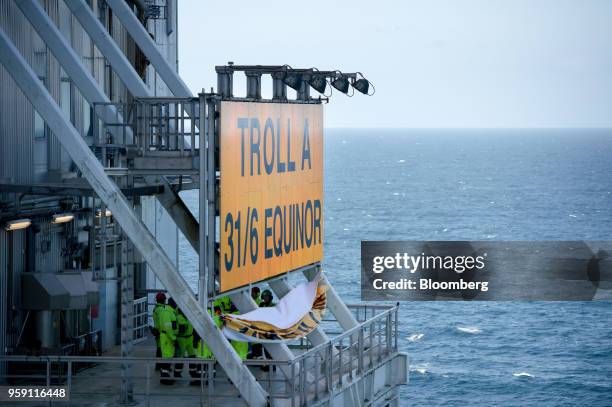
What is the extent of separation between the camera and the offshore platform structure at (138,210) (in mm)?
21938

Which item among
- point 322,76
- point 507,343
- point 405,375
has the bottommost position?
point 507,343

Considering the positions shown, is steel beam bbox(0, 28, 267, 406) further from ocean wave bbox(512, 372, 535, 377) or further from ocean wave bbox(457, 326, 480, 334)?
ocean wave bbox(457, 326, 480, 334)

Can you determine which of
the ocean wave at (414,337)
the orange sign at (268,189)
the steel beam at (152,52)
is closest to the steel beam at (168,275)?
the orange sign at (268,189)

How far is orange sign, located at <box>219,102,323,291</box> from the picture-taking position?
73.8 ft

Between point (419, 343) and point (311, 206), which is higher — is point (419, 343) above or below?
below

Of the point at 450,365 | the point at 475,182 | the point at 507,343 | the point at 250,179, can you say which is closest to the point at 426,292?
the point at 507,343

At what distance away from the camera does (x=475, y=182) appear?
193 m

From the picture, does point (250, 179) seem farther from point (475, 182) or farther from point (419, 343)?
point (475, 182)

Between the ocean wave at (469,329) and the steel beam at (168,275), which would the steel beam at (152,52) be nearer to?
the steel beam at (168,275)

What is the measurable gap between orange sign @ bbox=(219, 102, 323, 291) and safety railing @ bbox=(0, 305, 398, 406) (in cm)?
183

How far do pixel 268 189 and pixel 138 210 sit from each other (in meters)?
7.03

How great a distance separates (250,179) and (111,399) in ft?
14.6

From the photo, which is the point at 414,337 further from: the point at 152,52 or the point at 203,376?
the point at 203,376

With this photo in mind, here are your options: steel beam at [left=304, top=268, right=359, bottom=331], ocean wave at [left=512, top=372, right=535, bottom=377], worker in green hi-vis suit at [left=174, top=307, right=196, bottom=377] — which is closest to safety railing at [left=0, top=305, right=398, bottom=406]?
worker in green hi-vis suit at [left=174, top=307, right=196, bottom=377]
